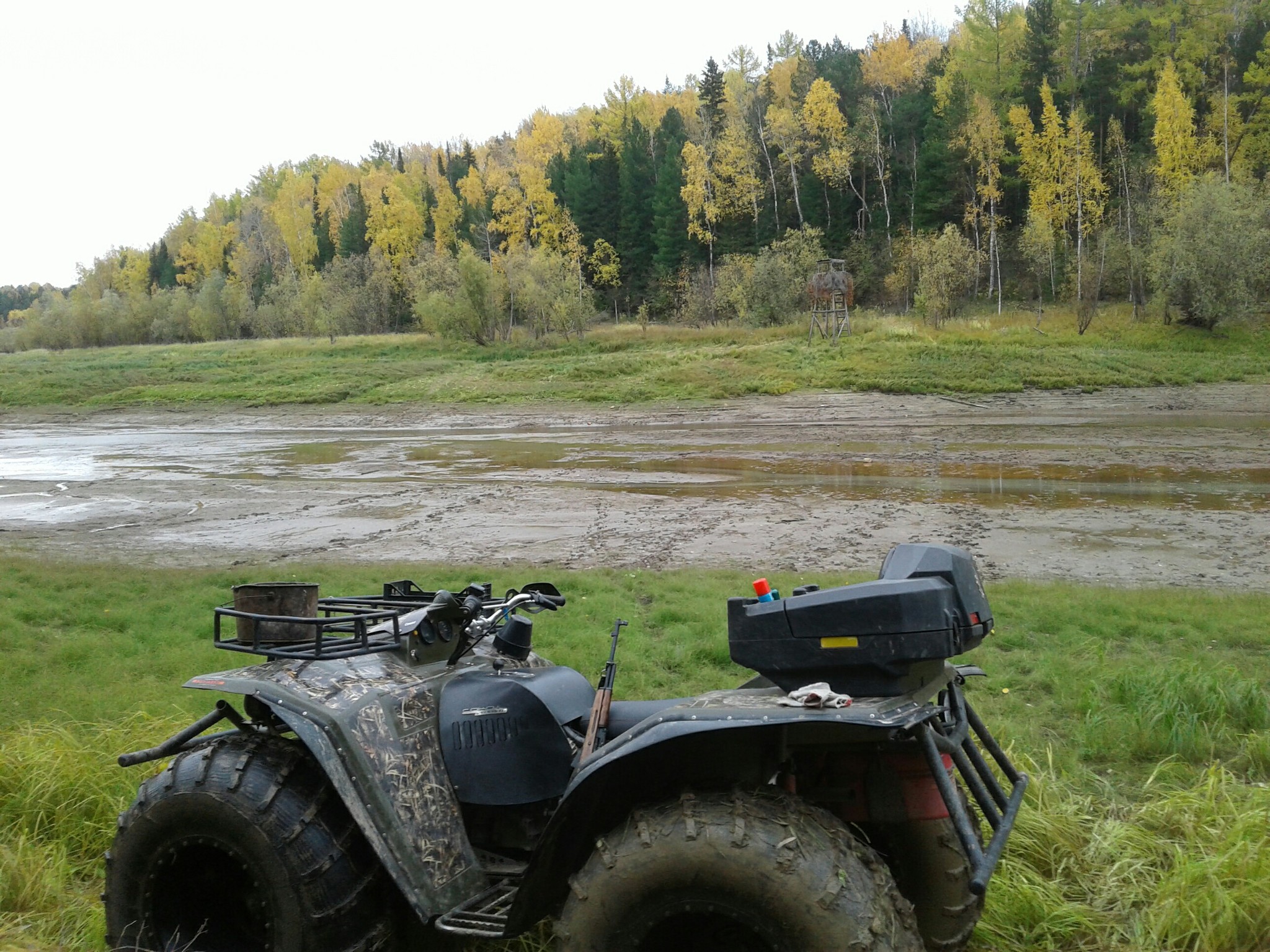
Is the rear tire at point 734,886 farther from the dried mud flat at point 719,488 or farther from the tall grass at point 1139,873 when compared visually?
the dried mud flat at point 719,488

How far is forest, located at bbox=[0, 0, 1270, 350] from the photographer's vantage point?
4947cm

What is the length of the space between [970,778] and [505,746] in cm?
151

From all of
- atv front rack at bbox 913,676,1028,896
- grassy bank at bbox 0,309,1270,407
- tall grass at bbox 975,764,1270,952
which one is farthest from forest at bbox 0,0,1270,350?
atv front rack at bbox 913,676,1028,896

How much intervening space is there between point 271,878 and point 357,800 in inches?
13.7

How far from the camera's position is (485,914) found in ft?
10.1

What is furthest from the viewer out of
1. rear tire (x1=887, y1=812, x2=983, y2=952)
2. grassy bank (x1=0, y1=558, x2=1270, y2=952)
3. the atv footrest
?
grassy bank (x1=0, y1=558, x2=1270, y2=952)

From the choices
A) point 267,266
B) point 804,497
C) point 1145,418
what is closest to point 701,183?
point 1145,418

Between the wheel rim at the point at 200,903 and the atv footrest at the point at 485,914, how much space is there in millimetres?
644

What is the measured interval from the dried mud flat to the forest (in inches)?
780

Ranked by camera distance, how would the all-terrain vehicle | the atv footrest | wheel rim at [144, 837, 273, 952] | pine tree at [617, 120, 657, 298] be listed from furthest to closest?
pine tree at [617, 120, 657, 298]
wheel rim at [144, 837, 273, 952]
the atv footrest
the all-terrain vehicle

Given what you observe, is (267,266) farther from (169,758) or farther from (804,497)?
(169,758)

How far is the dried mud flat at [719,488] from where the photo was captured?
40.8 ft

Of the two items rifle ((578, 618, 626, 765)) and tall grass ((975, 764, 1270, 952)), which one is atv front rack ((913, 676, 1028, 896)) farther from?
rifle ((578, 618, 626, 765))

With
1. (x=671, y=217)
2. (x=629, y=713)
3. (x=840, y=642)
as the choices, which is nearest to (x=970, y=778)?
(x=840, y=642)
